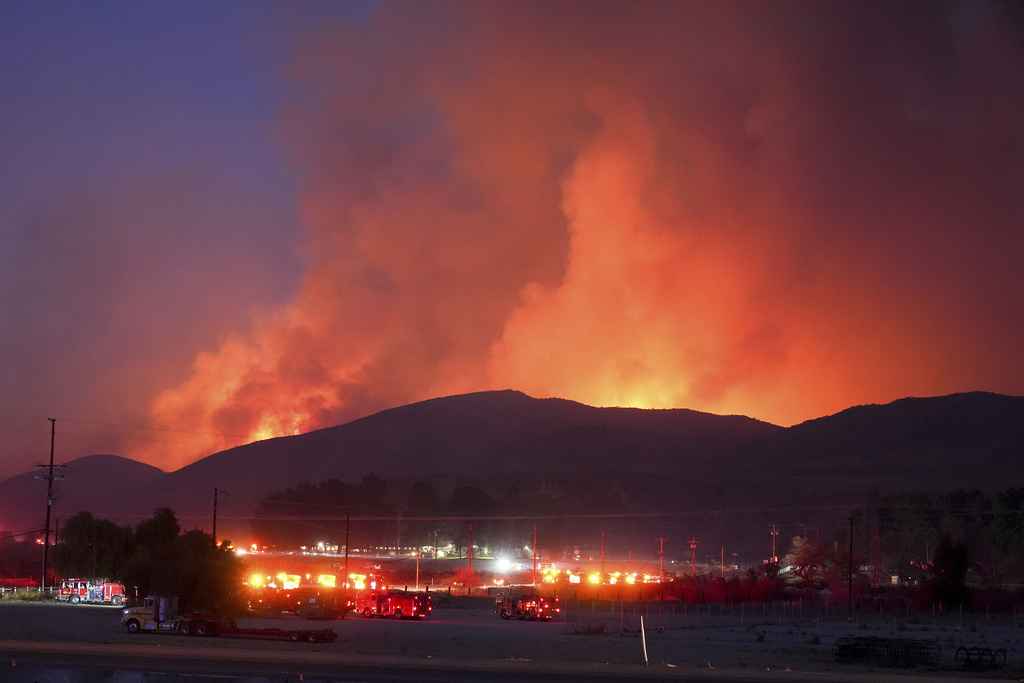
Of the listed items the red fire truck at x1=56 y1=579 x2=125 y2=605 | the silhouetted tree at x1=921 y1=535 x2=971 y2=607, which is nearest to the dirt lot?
the red fire truck at x1=56 y1=579 x2=125 y2=605

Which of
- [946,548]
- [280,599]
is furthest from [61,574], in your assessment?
[946,548]

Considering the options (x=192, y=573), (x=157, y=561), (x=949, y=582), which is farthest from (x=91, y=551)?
(x=949, y=582)

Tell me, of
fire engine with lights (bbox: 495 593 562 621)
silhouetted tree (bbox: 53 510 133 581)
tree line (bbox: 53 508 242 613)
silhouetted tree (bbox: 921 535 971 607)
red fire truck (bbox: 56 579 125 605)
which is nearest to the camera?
tree line (bbox: 53 508 242 613)

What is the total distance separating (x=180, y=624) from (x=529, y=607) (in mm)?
30454

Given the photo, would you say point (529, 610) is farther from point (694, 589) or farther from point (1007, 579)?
point (1007, 579)

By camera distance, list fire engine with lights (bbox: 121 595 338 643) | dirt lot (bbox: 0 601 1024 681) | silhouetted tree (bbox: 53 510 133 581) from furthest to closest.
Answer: silhouetted tree (bbox: 53 510 133 581)
fire engine with lights (bbox: 121 595 338 643)
dirt lot (bbox: 0 601 1024 681)

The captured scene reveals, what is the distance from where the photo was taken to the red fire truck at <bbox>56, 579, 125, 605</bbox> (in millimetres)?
82875

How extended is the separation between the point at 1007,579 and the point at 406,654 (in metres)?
108

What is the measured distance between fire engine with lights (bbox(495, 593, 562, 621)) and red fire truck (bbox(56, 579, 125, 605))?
31.2 meters

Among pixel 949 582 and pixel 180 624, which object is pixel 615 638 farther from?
pixel 949 582

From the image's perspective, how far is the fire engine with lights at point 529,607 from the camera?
7825cm

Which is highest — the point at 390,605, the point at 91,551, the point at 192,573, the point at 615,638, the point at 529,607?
the point at 91,551

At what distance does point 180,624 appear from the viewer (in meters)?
55.8

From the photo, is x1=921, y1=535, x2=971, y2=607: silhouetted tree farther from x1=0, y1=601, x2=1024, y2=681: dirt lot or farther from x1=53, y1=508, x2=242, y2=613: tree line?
x1=53, y1=508, x2=242, y2=613: tree line
